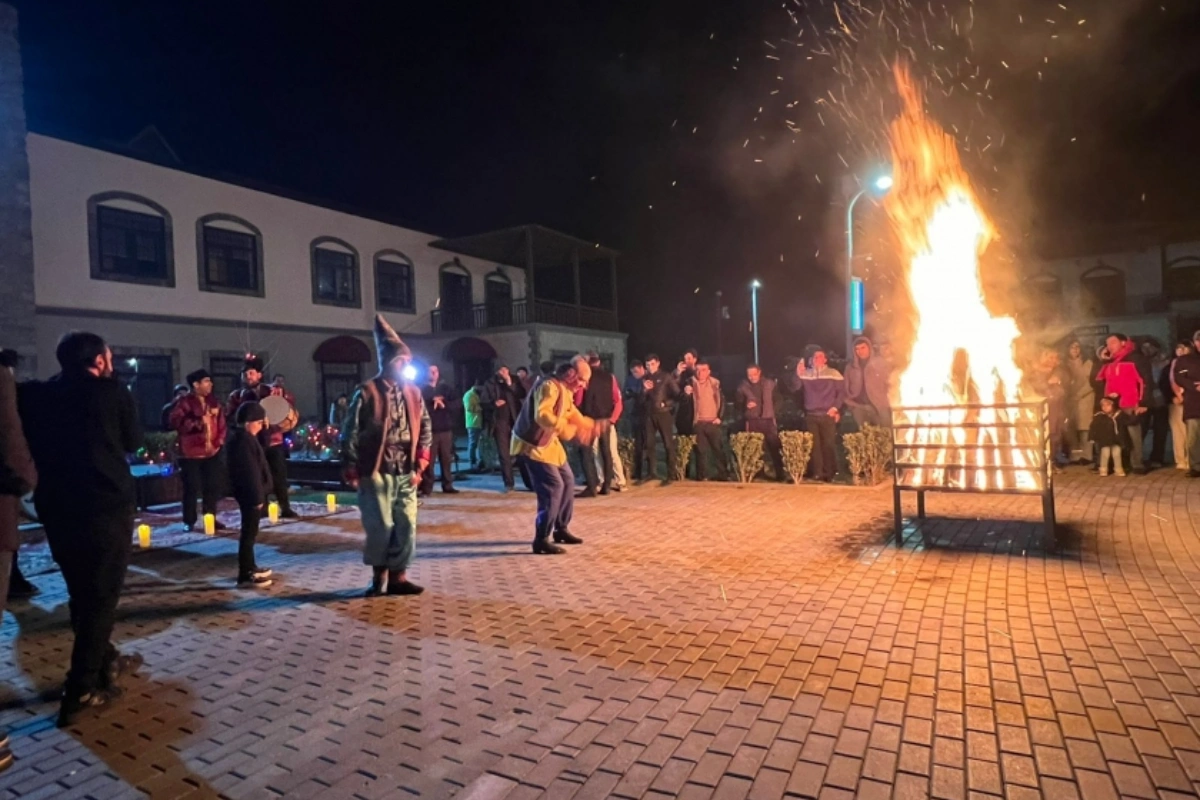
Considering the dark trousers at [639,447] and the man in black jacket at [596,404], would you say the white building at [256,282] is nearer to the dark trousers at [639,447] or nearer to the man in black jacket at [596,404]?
the dark trousers at [639,447]

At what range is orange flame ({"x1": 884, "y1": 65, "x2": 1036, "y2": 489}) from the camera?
6465mm

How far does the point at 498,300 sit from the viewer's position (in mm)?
31469

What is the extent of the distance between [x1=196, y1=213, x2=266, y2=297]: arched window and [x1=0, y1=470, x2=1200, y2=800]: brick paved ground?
54.6 feet

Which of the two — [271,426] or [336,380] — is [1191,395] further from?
[336,380]

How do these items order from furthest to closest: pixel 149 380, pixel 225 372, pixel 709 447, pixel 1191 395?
pixel 225 372
pixel 149 380
pixel 709 447
pixel 1191 395

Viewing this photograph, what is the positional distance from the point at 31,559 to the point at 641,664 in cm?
716

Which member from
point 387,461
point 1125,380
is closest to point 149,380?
point 387,461

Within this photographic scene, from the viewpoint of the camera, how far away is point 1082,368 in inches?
434

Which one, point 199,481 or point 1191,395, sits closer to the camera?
point 199,481

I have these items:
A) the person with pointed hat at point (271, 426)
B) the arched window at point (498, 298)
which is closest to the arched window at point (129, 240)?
the arched window at point (498, 298)

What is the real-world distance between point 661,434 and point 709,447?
0.80 meters

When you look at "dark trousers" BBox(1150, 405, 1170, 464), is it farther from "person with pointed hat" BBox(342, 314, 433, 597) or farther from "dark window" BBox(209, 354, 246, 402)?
"dark window" BBox(209, 354, 246, 402)

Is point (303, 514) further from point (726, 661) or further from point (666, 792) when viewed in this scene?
point (666, 792)

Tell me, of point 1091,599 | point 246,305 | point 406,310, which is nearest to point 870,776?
point 1091,599
